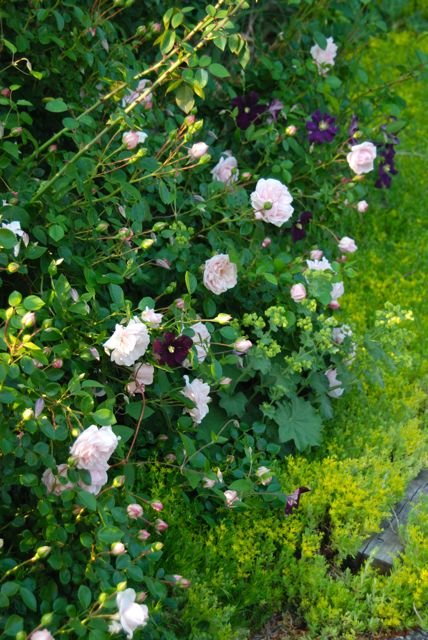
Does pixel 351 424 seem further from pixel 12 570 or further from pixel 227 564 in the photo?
pixel 12 570

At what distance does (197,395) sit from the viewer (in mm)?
3025

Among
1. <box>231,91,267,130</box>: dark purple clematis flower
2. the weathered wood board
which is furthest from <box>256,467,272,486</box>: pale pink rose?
<box>231,91,267,130</box>: dark purple clematis flower

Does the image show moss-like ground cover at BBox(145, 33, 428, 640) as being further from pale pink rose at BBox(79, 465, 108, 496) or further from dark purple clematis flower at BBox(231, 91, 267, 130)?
dark purple clematis flower at BBox(231, 91, 267, 130)

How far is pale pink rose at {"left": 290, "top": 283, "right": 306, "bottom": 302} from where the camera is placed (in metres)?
3.39

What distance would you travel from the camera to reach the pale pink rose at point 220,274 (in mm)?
3242

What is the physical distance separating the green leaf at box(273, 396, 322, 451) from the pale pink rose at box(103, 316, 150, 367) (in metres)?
0.95

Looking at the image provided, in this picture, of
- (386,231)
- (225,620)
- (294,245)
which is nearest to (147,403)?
(225,620)

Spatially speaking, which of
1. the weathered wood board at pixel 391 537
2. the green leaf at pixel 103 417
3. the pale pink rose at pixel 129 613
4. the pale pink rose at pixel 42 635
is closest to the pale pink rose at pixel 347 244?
the weathered wood board at pixel 391 537

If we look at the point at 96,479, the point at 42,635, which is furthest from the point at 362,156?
the point at 42,635

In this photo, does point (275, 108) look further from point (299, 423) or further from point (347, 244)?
point (299, 423)

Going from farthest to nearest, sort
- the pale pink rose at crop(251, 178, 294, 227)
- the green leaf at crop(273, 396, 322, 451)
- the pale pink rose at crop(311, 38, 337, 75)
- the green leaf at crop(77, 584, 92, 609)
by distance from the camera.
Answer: the pale pink rose at crop(311, 38, 337, 75), the green leaf at crop(273, 396, 322, 451), the pale pink rose at crop(251, 178, 294, 227), the green leaf at crop(77, 584, 92, 609)

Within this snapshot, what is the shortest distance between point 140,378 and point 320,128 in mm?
1745

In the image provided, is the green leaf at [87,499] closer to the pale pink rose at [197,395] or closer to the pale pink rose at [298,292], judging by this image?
the pale pink rose at [197,395]

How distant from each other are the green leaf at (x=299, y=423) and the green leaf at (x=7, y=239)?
130 cm
